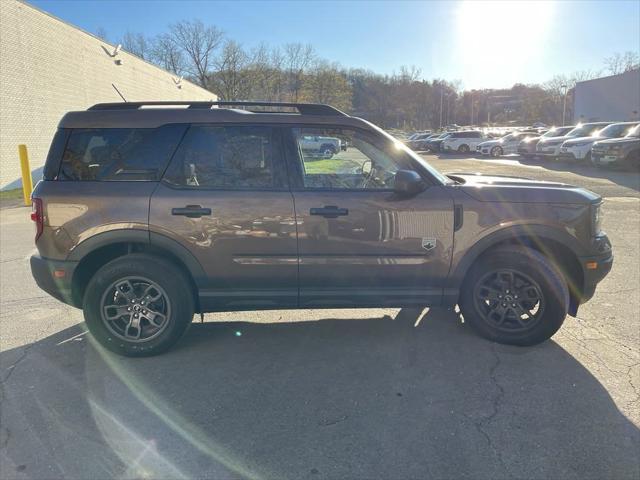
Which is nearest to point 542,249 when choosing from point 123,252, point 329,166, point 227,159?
point 329,166

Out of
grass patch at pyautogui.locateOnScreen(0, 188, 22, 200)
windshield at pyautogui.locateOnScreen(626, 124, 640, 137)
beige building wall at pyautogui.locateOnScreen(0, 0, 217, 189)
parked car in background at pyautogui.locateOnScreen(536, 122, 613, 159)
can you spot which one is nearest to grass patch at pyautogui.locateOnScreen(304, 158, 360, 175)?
grass patch at pyautogui.locateOnScreen(0, 188, 22, 200)

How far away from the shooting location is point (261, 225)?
349 centimetres

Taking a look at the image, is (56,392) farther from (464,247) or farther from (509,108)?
(509,108)

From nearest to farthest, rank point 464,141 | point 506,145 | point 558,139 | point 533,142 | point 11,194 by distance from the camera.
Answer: point 11,194 < point 558,139 < point 533,142 < point 506,145 < point 464,141

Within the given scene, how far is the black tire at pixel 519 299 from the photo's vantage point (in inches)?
143

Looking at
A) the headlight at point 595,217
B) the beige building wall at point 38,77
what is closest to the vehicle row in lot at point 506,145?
the beige building wall at point 38,77

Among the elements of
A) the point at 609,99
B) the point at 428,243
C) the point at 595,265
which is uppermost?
the point at 609,99

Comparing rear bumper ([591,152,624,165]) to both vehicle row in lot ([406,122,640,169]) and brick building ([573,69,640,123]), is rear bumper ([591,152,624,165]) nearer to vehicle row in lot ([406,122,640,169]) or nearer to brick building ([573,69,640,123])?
vehicle row in lot ([406,122,640,169])

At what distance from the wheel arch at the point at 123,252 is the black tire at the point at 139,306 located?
0.07 metres

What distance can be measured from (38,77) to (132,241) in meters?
17.6

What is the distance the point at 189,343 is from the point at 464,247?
8.26 ft

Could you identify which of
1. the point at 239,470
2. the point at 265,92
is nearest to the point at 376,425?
the point at 239,470

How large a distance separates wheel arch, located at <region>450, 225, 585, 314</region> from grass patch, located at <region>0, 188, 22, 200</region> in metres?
14.7

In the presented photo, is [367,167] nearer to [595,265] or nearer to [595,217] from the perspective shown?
[595,217]
